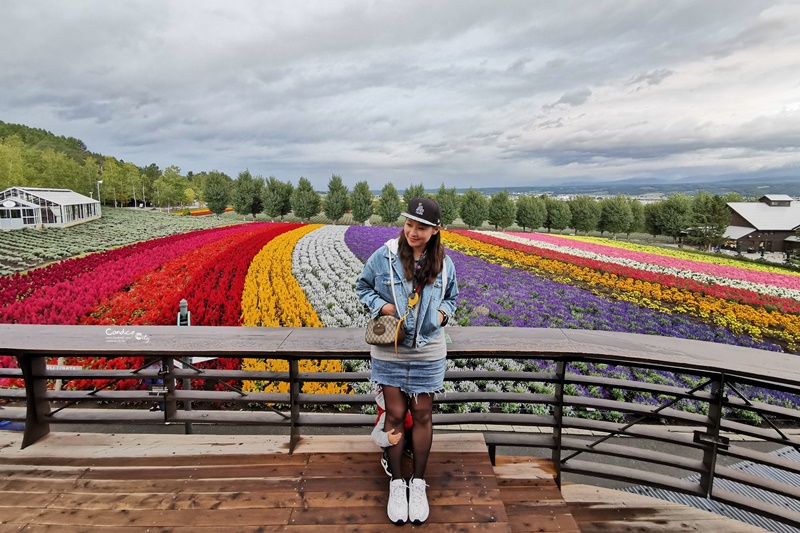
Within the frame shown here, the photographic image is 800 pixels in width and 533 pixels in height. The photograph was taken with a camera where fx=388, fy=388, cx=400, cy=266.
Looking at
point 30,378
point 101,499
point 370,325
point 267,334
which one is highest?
point 370,325

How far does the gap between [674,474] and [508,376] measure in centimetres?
225

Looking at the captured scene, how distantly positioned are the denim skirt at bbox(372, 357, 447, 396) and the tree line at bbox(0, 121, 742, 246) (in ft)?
15.6

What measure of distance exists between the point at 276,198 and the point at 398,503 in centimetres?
2928

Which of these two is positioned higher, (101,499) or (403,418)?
(403,418)

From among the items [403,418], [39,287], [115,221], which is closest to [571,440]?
[403,418]

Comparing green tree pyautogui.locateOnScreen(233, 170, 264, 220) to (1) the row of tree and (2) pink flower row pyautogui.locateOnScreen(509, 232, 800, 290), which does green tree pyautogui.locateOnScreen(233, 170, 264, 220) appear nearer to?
(1) the row of tree

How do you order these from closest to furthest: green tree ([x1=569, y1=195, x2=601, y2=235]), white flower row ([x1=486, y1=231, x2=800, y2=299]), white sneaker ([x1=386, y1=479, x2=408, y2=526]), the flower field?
white sneaker ([x1=386, y1=479, x2=408, y2=526]) → the flower field → white flower row ([x1=486, y1=231, x2=800, y2=299]) → green tree ([x1=569, y1=195, x2=601, y2=235])

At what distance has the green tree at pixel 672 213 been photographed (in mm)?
32094

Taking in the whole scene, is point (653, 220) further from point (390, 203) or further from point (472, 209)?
point (390, 203)

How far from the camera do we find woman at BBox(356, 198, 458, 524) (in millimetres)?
2109

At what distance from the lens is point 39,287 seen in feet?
22.0

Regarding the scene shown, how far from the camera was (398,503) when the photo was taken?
6.64 ft

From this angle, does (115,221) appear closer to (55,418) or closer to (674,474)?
(55,418)

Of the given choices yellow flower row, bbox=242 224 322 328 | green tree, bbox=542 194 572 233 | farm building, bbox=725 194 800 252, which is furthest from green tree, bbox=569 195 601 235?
yellow flower row, bbox=242 224 322 328
